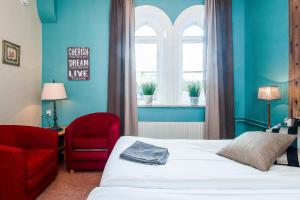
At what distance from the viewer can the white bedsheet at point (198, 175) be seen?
1.28 metres

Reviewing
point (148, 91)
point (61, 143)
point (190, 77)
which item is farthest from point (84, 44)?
point (190, 77)

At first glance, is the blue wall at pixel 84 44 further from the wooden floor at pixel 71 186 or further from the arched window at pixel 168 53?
the wooden floor at pixel 71 186

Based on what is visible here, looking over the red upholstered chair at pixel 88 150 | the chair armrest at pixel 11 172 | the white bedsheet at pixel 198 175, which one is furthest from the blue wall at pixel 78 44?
the white bedsheet at pixel 198 175

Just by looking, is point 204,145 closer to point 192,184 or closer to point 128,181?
point 192,184

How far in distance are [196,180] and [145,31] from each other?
10.3 ft

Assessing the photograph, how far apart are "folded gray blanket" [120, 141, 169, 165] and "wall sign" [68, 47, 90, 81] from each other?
2285 millimetres

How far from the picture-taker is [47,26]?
3738 millimetres

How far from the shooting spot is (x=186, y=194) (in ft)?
3.75

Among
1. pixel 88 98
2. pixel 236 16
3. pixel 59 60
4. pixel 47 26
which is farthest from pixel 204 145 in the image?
pixel 47 26

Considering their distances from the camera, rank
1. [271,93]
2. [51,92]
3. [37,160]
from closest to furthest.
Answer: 1. [37,160]
2. [271,93]
3. [51,92]

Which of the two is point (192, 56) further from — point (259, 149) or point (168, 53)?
point (259, 149)

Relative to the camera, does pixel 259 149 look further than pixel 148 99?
No

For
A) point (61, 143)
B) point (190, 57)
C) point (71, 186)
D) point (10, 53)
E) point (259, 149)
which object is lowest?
point (71, 186)

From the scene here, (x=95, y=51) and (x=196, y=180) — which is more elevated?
(x=95, y=51)
